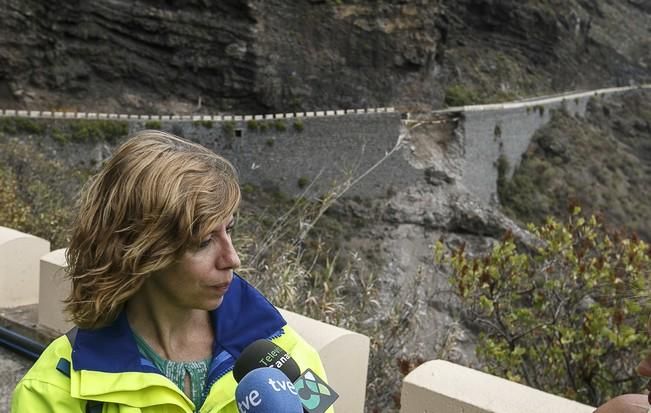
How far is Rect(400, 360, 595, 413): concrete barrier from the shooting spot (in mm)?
2486

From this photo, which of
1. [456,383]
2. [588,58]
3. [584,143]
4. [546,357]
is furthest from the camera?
[588,58]

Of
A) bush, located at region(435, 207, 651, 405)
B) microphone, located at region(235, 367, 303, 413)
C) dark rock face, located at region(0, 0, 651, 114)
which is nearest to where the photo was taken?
microphone, located at region(235, 367, 303, 413)

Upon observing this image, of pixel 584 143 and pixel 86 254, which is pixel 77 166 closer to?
pixel 86 254

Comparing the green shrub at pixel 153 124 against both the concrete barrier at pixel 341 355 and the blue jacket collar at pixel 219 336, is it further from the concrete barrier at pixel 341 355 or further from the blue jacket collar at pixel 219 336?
the blue jacket collar at pixel 219 336

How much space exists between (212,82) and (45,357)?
2623cm

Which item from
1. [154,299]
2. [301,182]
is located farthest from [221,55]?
[154,299]

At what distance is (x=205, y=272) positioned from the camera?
1749 millimetres

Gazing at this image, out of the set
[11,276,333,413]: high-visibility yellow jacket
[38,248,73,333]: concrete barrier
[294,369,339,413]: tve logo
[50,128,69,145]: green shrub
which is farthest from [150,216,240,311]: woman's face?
[50,128,69,145]: green shrub

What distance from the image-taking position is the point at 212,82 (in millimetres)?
27312

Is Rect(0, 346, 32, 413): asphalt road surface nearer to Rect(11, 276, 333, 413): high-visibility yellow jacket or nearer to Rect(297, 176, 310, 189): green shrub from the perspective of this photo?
Rect(11, 276, 333, 413): high-visibility yellow jacket

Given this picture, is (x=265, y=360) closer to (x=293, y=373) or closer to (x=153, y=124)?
(x=293, y=373)

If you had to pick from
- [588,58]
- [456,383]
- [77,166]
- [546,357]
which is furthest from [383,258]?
[588,58]

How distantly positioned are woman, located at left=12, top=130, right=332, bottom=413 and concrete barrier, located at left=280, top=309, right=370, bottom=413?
1095 millimetres

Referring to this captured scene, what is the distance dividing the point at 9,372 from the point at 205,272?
7.41 feet
